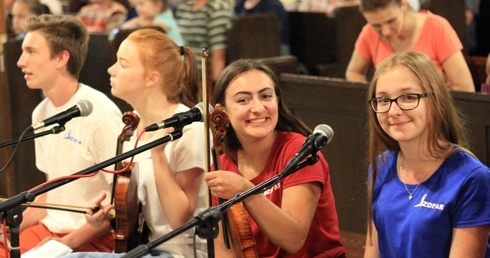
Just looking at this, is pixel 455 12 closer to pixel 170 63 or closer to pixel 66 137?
pixel 170 63

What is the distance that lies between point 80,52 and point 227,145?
1.21 meters

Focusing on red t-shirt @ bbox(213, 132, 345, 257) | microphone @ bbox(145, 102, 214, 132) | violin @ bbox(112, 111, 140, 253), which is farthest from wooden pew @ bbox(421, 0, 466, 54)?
microphone @ bbox(145, 102, 214, 132)

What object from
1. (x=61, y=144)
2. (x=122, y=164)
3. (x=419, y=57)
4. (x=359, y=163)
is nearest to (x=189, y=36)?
(x=359, y=163)

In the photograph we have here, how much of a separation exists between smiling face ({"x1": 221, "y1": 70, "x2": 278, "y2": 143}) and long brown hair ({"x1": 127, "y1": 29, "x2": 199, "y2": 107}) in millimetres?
424

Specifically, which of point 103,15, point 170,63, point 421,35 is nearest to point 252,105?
point 170,63

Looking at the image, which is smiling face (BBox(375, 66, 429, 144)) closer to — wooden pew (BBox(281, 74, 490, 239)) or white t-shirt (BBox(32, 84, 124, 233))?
white t-shirt (BBox(32, 84, 124, 233))

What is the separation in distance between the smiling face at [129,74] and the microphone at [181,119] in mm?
757

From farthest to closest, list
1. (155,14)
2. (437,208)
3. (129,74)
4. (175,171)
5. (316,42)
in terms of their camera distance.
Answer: (316,42) < (155,14) < (129,74) < (175,171) < (437,208)

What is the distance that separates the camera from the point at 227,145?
3578mm

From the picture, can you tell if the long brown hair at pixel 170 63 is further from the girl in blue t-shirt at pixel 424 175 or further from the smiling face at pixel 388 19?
the smiling face at pixel 388 19

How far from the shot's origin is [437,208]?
291 centimetres

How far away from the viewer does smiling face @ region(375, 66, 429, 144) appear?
9.71 feet

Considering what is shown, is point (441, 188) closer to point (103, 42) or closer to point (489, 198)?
point (489, 198)

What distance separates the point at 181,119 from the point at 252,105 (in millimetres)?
430
